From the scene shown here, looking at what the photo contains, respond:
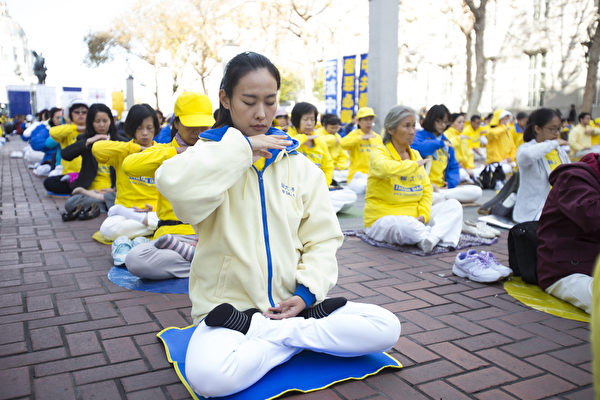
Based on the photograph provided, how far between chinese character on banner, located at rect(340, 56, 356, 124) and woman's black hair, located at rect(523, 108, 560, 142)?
7.16 metres

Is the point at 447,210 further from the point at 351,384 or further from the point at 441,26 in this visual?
the point at 441,26

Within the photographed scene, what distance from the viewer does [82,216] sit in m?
6.36

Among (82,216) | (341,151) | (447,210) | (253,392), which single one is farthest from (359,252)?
(341,151)

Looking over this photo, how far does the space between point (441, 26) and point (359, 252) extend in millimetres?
25786

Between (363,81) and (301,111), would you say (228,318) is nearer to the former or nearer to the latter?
(301,111)

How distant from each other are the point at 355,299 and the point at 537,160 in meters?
3.31

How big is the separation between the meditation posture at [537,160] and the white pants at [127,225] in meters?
A: 3.93

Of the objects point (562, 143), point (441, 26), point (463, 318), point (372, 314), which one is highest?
point (441, 26)

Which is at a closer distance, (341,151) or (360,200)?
(360,200)

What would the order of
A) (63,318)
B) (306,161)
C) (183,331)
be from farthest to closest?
(63,318), (183,331), (306,161)

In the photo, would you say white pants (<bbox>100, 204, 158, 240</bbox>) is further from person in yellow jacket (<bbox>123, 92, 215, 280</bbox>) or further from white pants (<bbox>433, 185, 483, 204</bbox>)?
white pants (<bbox>433, 185, 483, 204</bbox>)

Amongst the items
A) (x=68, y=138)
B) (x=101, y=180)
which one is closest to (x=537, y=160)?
(x=101, y=180)

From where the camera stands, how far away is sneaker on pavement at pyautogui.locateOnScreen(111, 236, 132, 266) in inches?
175

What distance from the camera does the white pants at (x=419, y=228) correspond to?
507 cm
